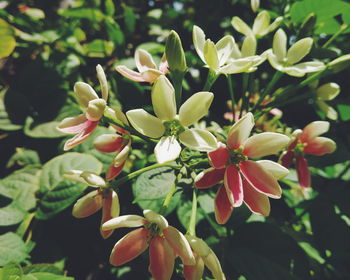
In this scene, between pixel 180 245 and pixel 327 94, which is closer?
pixel 180 245

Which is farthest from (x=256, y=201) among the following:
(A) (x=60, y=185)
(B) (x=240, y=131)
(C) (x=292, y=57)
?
(A) (x=60, y=185)

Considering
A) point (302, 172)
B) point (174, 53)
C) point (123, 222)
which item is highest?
point (174, 53)

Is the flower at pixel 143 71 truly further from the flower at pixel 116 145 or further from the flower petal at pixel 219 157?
the flower petal at pixel 219 157

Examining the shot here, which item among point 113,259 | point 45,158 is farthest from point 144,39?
point 113,259

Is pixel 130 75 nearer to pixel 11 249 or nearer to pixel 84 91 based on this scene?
pixel 84 91

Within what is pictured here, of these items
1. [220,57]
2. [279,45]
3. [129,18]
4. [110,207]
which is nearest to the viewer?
[110,207]

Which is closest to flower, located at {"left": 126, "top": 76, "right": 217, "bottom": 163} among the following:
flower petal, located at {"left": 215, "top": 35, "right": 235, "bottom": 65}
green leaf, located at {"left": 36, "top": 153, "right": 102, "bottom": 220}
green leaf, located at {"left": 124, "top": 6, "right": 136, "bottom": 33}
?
flower petal, located at {"left": 215, "top": 35, "right": 235, "bottom": 65}

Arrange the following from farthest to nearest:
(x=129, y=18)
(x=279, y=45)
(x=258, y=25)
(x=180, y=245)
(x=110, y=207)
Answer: (x=129, y=18) → (x=258, y=25) → (x=279, y=45) → (x=110, y=207) → (x=180, y=245)

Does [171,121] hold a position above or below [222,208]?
above
